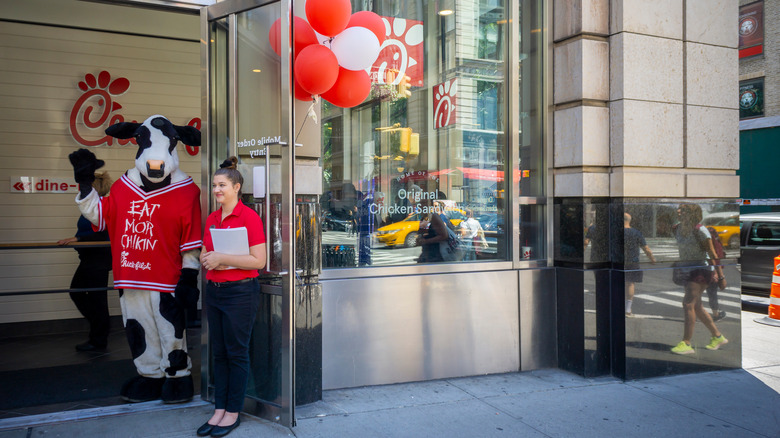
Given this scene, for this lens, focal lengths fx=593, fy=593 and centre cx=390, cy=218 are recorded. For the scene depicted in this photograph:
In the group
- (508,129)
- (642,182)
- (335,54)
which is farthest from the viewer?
(508,129)

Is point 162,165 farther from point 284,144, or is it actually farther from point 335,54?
point 335,54

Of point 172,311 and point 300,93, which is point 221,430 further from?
point 300,93

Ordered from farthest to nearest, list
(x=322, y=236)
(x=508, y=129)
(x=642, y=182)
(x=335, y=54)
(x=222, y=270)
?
(x=508, y=129) < (x=642, y=182) < (x=322, y=236) < (x=335, y=54) < (x=222, y=270)

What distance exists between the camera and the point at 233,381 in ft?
13.3

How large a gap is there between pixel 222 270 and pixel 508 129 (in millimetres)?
3242

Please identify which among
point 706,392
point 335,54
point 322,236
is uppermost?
point 335,54

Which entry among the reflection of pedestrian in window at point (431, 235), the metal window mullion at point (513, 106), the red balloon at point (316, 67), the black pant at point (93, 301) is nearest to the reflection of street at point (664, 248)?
the metal window mullion at point (513, 106)

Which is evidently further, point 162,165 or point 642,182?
point 642,182

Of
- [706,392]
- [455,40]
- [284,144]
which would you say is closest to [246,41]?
[284,144]

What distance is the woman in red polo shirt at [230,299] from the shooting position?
13.1ft

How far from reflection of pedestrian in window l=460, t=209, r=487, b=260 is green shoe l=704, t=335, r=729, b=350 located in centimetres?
243

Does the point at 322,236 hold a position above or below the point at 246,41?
below

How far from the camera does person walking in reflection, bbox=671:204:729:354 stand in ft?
18.9

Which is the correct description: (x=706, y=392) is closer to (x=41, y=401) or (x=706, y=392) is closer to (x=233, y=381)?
(x=233, y=381)
